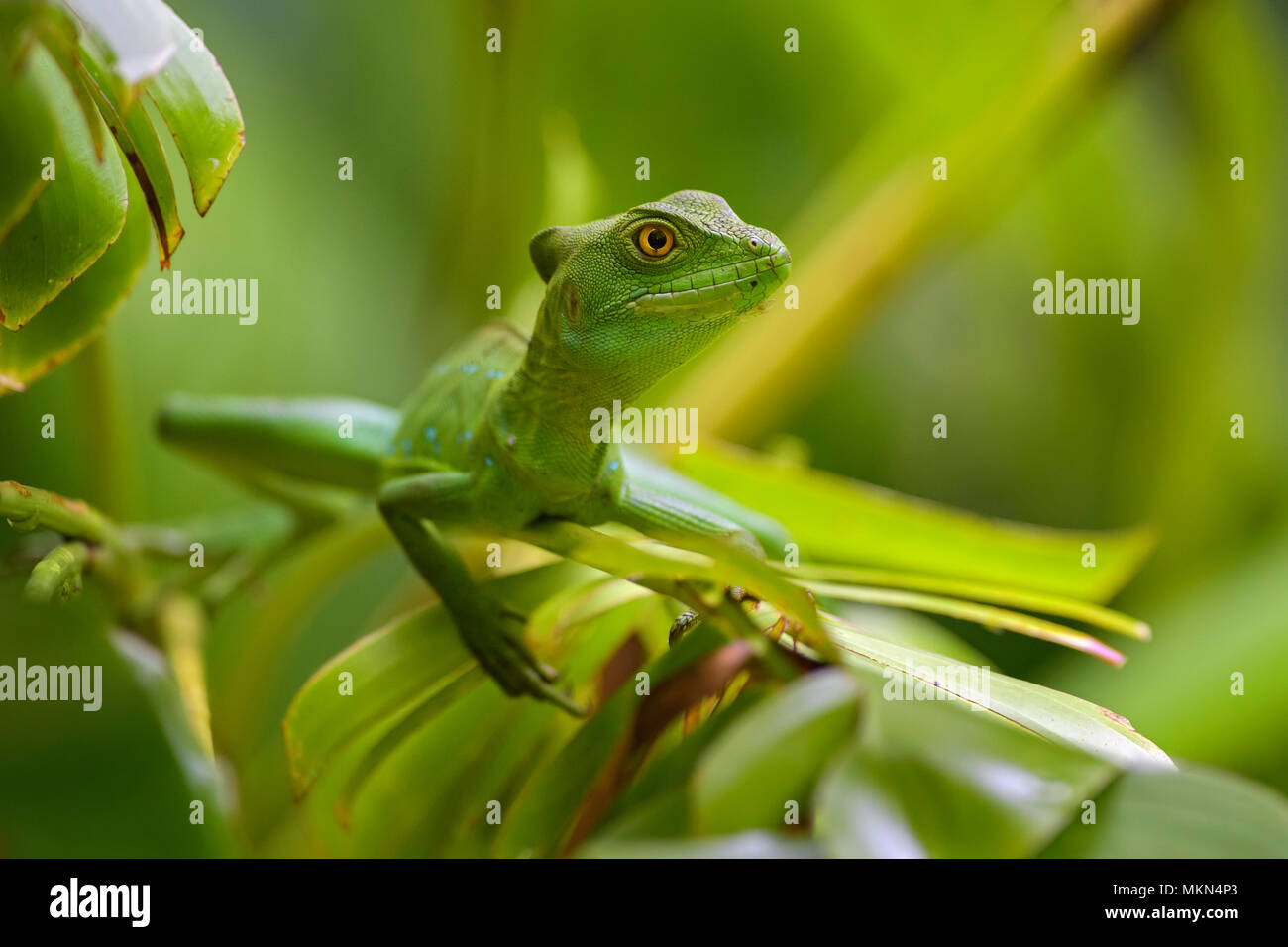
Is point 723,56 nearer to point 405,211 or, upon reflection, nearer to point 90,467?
point 405,211

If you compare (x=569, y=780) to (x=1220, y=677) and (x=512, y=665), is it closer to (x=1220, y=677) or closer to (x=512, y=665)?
(x=512, y=665)

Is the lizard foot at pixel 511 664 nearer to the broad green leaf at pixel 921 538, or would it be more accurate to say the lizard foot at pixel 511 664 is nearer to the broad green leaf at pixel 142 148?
the broad green leaf at pixel 142 148

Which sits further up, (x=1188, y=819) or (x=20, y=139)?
(x=20, y=139)

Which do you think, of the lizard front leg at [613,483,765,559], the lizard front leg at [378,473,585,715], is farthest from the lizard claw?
the lizard front leg at [613,483,765,559]

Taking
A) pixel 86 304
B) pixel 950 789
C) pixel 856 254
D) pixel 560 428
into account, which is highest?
pixel 856 254

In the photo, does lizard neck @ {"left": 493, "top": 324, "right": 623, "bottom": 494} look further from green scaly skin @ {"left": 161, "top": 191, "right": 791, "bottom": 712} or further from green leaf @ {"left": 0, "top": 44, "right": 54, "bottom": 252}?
green leaf @ {"left": 0, "top": 44, "right": 54, "bottom": 252}

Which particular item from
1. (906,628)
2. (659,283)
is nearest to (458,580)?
(659,283)

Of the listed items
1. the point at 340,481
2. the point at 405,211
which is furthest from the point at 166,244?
the point at 405,211
